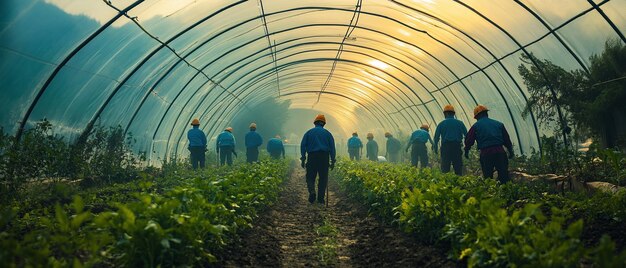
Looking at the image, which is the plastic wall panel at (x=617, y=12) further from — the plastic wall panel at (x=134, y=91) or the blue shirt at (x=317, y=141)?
the plastic wall panel at (x=134, y=91)

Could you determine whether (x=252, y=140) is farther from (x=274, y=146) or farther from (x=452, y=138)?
(x=452, y=138)

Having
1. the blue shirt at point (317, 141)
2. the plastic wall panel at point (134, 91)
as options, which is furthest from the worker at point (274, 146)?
the blue shirt at point (317, 141)

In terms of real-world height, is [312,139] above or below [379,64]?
below

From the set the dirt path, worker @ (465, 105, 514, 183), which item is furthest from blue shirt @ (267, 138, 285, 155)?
worker @ (465, 105, 514, 183)

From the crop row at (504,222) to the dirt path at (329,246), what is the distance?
273 mm

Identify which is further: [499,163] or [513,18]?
[513,18]

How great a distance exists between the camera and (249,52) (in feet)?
55.2

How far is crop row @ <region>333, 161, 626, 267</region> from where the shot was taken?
3271 millimetres

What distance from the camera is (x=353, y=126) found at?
41.0 meters

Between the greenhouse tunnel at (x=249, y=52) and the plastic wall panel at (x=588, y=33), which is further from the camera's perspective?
the plastic wall panel at (x=588, y=33)

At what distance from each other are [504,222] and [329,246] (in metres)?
3.28

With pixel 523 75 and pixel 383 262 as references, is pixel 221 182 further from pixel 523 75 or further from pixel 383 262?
pixel 523 75

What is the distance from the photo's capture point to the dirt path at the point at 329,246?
5.49 meters

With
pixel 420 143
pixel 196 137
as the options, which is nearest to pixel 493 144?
pixel 420 143
